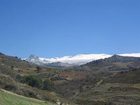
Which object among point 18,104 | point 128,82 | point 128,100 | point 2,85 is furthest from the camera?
point 128,82

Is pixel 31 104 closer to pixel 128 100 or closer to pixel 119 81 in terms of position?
pixel 128 100

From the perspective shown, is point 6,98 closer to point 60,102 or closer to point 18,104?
point 18,104

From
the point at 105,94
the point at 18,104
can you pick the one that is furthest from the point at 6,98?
the point at 105,94

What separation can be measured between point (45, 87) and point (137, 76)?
74809 mm

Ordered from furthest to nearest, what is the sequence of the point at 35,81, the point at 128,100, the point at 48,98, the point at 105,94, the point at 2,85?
1. the point at 105,94
2. the point at 128,100
3. the point at 35,81
4. the point at 48,98
5. the point at 2,85

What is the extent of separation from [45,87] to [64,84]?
283ft

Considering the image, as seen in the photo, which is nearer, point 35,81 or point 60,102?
point 60,102

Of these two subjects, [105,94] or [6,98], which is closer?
[6,98]

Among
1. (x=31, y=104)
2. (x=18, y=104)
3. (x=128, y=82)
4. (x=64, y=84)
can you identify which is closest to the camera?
(x=18, y=104)

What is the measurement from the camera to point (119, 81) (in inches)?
6358

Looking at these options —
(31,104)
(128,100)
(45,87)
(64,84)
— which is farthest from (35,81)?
(64,84)

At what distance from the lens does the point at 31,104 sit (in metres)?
36.2

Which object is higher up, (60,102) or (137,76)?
(137,76)

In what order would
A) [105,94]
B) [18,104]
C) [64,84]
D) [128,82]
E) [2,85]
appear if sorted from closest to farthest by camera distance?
1. [18,104]
2. [2,85]
3. [105,94]
4. [128,82]
5. [64,84]
